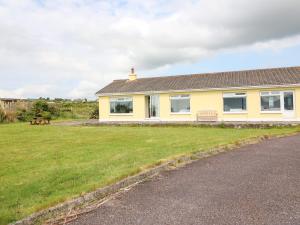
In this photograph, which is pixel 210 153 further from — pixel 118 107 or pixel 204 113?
pixel 118 107

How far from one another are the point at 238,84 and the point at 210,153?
17644 millimetres

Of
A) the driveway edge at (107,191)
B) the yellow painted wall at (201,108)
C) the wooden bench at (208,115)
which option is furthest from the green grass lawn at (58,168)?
the yellow painted wall at (201,108)

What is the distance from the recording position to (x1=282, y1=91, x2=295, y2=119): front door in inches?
1064

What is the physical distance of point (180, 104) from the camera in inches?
1233

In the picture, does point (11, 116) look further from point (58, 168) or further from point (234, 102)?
point (58, 168)

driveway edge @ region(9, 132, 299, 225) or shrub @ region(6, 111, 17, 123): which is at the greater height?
shrub @ region(6, 111, 17, 123)

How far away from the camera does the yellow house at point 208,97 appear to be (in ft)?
89.7

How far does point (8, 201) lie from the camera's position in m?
6.49

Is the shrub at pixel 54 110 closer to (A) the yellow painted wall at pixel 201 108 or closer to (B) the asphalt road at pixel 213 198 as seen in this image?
(A) the yellow painted wall at pixel 201 108

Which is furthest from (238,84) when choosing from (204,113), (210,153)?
(210,153)

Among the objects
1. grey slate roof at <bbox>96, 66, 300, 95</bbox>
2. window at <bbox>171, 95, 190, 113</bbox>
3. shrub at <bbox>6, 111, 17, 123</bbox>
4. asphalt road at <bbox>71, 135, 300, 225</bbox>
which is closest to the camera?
asphalt road at <bbox>71, 135, 300, 225</bbox>

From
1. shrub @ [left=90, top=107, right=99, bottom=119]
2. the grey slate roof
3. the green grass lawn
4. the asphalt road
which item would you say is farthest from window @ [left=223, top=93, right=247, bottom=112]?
the asphalt road

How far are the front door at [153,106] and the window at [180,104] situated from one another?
162cm

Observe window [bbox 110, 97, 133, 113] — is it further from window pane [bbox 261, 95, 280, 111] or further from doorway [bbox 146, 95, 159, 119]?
window pane [bbox 261, 95, 280, 111]
